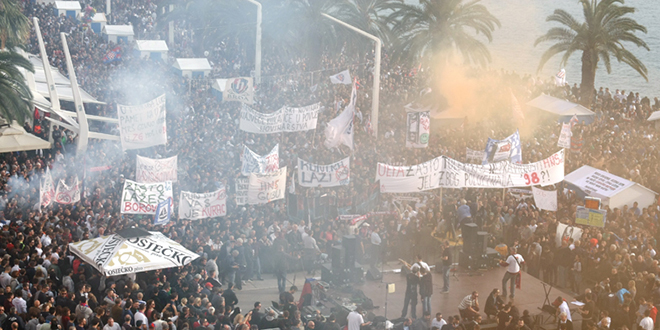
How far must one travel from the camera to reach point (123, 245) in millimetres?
14461

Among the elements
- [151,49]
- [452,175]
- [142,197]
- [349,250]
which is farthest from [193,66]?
[349,250]

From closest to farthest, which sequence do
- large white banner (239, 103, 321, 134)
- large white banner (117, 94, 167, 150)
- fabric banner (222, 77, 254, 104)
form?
large white banner (117, 94, 167, 150) < large white banner (239, 103, 321, 134) < fabric banner (222, 77, 254, 104)

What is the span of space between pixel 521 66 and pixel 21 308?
75915 millimetres

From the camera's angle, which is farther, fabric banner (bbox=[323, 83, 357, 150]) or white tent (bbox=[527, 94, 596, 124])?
white tent (bbox=[527, 94, 596, 124])

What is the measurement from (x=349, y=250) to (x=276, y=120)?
29.3 ft

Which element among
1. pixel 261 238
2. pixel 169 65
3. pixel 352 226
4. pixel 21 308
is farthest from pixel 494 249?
pixel 169 65

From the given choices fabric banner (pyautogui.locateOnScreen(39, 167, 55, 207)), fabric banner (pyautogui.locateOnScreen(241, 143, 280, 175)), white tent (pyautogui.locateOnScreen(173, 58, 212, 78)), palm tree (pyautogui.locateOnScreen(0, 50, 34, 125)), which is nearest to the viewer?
A: fabric banner (pyautogui.locateOnScreen(39, 167, 55, 207))

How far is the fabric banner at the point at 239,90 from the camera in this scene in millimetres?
30391

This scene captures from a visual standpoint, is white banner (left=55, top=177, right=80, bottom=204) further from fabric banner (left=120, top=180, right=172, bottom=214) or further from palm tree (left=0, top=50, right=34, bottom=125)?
palm tree (left=0, top=50, right=34, bottom=125)

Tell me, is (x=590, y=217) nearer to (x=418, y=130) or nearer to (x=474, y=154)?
(x=474, y=154)

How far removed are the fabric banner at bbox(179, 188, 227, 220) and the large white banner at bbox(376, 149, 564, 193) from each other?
448cm

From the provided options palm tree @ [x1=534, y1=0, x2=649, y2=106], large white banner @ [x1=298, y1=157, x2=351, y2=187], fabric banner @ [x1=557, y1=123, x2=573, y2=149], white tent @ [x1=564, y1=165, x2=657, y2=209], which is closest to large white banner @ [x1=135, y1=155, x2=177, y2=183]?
large white banner @ [x1=298, y1=157, x2=351, y2=187]

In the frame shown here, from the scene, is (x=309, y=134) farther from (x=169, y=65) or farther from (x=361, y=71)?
(x=169, y=65)

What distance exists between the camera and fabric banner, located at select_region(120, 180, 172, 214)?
57.5 ft
